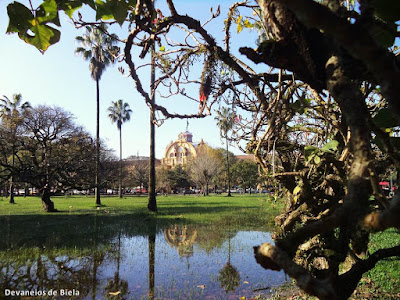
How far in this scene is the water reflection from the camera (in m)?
5.50

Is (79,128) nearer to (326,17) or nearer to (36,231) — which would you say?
(36,231)

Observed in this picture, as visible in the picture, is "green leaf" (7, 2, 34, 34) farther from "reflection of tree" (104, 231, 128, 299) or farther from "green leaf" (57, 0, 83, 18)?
"reflection of tree" (104, 231, 128, 299)

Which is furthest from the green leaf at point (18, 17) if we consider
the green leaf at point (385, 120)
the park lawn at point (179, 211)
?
the park lawn at point (179, 211)

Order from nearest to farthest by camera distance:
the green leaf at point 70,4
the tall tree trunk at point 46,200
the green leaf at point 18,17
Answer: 1. the green leaf at point 18,17
2. the green leaf at point 70,4
3. the tall tree trunk at point 46,200

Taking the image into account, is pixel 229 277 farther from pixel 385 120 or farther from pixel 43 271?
pixel 385 120

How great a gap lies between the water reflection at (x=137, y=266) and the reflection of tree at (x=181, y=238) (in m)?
0.03

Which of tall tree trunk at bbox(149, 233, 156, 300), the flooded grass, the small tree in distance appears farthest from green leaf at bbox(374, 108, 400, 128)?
the small tree in distance

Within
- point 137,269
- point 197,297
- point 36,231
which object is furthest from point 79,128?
point 197,297

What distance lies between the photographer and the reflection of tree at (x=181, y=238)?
8.86 meters

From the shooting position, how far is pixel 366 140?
0.84 meters

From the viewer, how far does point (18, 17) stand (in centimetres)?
144

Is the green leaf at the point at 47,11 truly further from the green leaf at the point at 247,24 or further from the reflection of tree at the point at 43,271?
the reflection of tree at the point at 43,271

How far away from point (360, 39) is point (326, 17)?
0.30 ft

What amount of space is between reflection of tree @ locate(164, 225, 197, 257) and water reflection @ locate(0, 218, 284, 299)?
32mm
